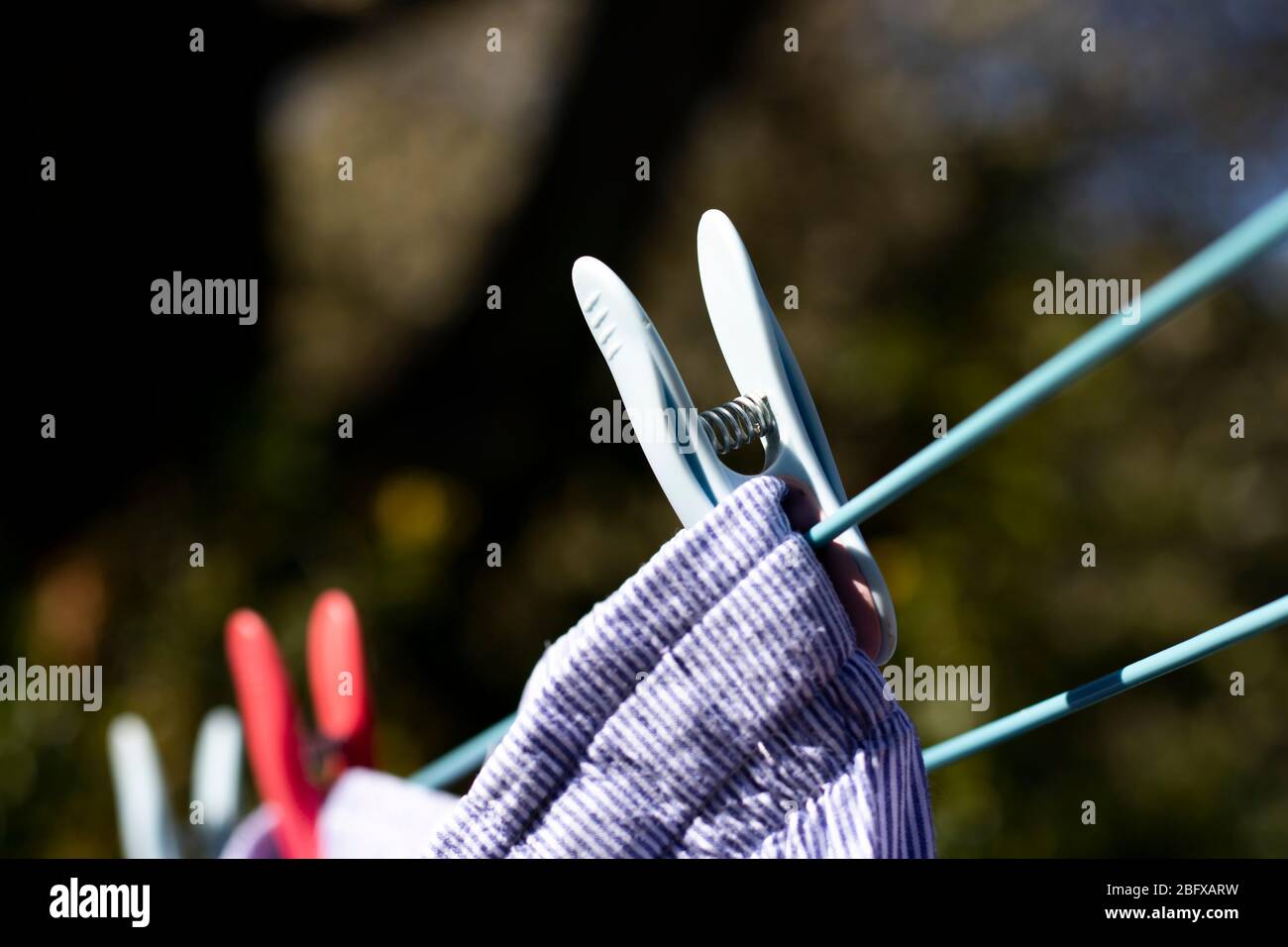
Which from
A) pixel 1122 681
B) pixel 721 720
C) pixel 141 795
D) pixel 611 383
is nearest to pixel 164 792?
pixel 141 795

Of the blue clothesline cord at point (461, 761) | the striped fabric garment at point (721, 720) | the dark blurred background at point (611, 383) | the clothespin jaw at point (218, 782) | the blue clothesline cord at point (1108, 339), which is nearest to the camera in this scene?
the blue clothesline cord at point (1108, 339)

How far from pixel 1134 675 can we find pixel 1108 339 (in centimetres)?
14

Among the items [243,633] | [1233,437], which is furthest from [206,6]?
[1233,437]

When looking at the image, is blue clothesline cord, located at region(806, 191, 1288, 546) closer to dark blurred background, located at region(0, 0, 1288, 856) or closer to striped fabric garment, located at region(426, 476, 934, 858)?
striped fabric garment, located at region(426, 476, 934, 858)

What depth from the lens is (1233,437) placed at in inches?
85.9

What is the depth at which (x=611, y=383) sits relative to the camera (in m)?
2.20

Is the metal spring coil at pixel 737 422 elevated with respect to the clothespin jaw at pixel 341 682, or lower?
elevated

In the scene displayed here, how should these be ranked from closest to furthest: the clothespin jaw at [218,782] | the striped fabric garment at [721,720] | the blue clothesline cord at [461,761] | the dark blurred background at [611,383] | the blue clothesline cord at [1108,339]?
1. the blue clothesline cord at [1108,339]
2. the striped fabric garment at [721,720]
3. the blue clothesline cord at [461,761]
4. the clothespin jaw at [218,782]
5. the dark blurred background at [611,383]

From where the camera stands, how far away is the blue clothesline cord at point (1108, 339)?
342 mm

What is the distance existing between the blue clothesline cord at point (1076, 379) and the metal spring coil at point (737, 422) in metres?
0.05

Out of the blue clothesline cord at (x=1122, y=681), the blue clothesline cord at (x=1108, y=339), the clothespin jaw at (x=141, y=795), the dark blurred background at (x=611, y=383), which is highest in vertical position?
the dark blurred background at (x=611, y=383)

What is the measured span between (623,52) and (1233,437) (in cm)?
123

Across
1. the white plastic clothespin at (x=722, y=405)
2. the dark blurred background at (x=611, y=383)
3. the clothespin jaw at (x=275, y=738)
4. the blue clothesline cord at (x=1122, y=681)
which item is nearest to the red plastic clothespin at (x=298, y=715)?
the clothespin jaw at (x=275, y=738)

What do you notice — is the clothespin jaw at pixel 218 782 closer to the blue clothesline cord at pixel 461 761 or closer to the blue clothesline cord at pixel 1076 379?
the blue clothesline cord at pixel 461 761
